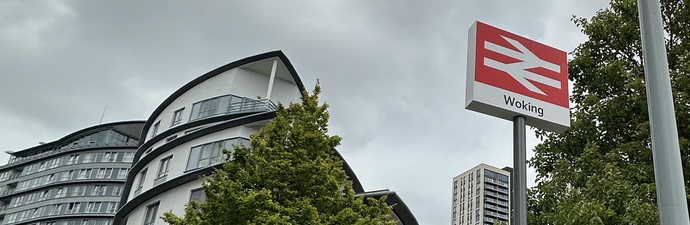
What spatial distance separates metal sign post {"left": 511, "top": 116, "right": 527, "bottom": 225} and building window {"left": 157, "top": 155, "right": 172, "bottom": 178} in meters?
26.9

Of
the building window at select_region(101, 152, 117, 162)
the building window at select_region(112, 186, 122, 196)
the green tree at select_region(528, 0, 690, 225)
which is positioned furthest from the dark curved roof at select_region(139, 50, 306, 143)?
the building window at select_region(101, 152, 117, 162)

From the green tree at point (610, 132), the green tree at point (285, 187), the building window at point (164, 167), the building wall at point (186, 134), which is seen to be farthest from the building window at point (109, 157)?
the green tree at point (610, 132)

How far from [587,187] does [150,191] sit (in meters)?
23.5

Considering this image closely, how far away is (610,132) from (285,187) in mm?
A: 7117

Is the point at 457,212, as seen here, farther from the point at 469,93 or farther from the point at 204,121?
the point at 469,93

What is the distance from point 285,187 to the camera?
576 inches

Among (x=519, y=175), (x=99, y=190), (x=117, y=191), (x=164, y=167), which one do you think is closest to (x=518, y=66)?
(x=519, y=175)

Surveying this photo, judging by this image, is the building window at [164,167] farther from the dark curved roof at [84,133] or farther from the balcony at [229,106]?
the dark curved roof at [84,133]

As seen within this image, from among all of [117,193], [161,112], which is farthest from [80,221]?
[161,112]

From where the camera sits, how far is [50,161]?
9612cm

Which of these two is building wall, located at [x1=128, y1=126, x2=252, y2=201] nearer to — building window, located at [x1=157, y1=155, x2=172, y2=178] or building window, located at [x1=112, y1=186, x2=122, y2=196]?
building window, located at [x1=157, y1=155, x2=172, y2=178]

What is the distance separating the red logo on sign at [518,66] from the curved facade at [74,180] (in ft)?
262

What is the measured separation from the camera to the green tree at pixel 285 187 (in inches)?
543

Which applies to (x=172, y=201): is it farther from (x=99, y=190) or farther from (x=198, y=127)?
(x=99, y=190)
